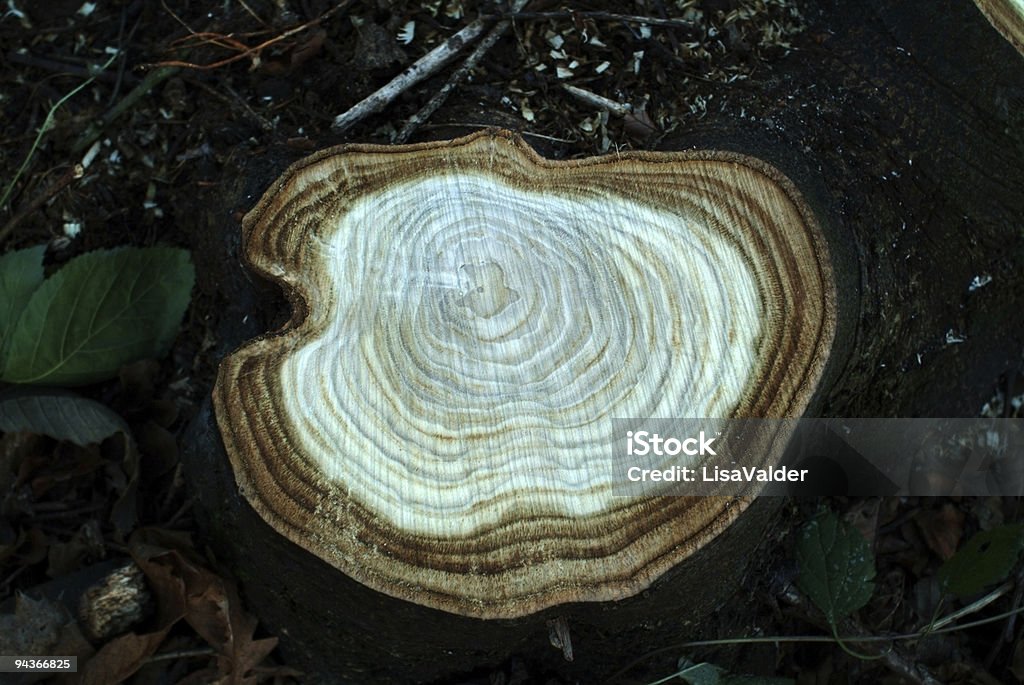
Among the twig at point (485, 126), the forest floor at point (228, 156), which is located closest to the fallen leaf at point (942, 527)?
the forest floor at point (228, 156)

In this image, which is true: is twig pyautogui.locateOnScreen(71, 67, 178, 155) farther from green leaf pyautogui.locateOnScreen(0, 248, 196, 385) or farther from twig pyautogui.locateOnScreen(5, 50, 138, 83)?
green leaf pyautogui.locateOnScreen(0, 248, 196, 385)

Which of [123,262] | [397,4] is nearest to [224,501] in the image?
[123,262]

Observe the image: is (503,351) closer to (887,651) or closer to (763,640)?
(763,640)

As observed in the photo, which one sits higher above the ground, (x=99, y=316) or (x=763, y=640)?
(x=99, y=316)

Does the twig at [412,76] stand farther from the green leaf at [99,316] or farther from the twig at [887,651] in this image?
the twig at [887,651]

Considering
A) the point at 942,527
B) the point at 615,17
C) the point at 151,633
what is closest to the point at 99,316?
the point at 151,633
